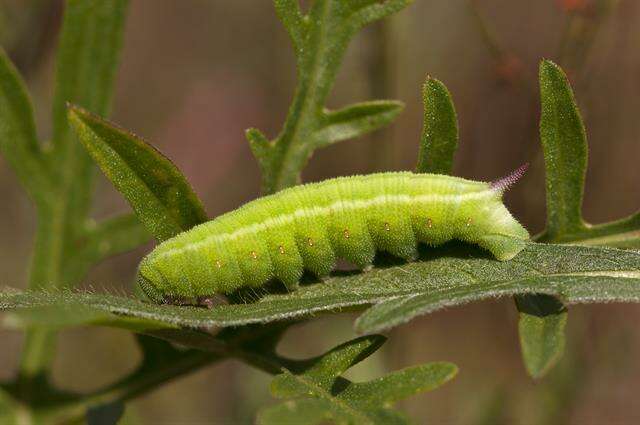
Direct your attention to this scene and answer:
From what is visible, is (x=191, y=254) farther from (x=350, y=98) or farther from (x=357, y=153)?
(x=357, y=153)

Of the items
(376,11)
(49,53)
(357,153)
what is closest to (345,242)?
(376,11)

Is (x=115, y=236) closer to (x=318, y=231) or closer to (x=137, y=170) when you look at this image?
(x=137, y=170)

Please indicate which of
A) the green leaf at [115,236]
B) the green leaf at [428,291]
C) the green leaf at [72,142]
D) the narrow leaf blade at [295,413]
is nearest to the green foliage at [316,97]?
the green leaf at [428,291]

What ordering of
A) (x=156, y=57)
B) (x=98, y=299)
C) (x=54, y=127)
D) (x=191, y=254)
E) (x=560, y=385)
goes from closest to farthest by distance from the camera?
(x=98, y=299), (x=191, y=254), (x=54, y=127), (x=560, y=385), (x=156, y=57)

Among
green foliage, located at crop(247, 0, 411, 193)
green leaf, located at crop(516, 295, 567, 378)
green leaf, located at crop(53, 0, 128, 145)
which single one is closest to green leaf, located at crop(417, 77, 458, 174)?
green foliage, located at crop(247, 0, 411, 193)

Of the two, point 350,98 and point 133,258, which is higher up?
point 350,98

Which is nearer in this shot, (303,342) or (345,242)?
(345,242)

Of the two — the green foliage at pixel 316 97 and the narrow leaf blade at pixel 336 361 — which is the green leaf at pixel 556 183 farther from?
the green foliage at pixel 316 97

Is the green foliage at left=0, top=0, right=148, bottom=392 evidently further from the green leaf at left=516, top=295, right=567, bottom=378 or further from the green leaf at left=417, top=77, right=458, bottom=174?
the green leaf at left=516, top=295, right=567, bottom=378
